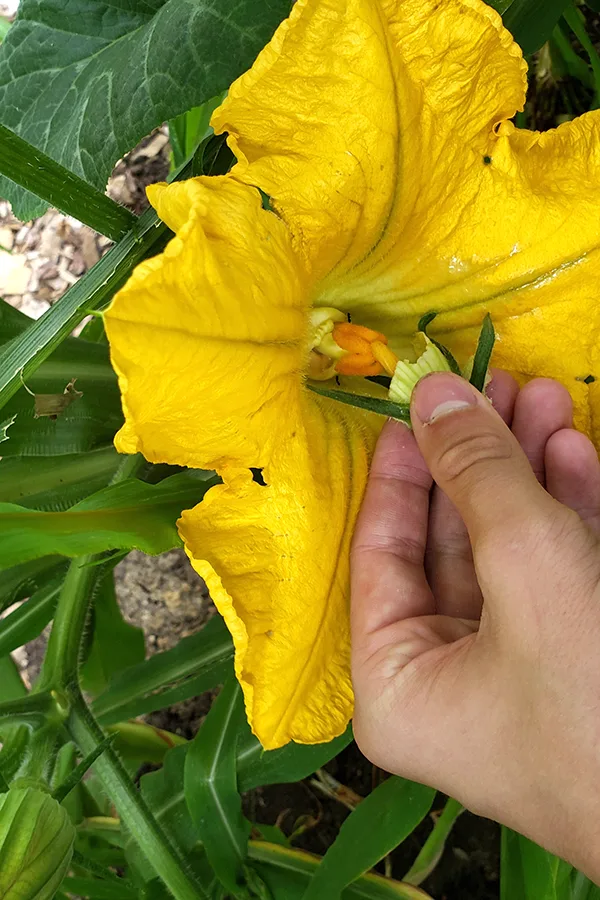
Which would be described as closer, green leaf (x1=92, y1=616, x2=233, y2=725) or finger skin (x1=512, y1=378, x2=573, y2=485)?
finger skin (x1=512, y1=378, x2=573, y2=485)

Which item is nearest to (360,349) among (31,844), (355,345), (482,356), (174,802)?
(355,345)

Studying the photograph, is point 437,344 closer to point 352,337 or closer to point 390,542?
point 352,337

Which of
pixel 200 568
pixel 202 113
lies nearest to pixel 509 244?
pixel 200 568

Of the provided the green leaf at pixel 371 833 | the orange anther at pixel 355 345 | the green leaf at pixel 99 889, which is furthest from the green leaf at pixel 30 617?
the orange anther at pixel 355 345

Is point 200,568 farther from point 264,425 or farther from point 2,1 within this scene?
point 2,1

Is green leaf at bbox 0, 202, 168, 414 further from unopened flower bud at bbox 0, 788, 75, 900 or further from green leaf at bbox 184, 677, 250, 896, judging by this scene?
green leaf at bbox 184, 677, 250, 896

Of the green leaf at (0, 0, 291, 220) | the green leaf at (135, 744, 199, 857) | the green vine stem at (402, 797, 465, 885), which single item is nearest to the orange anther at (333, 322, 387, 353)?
the green leaf at (0, 0, 291, 220)
